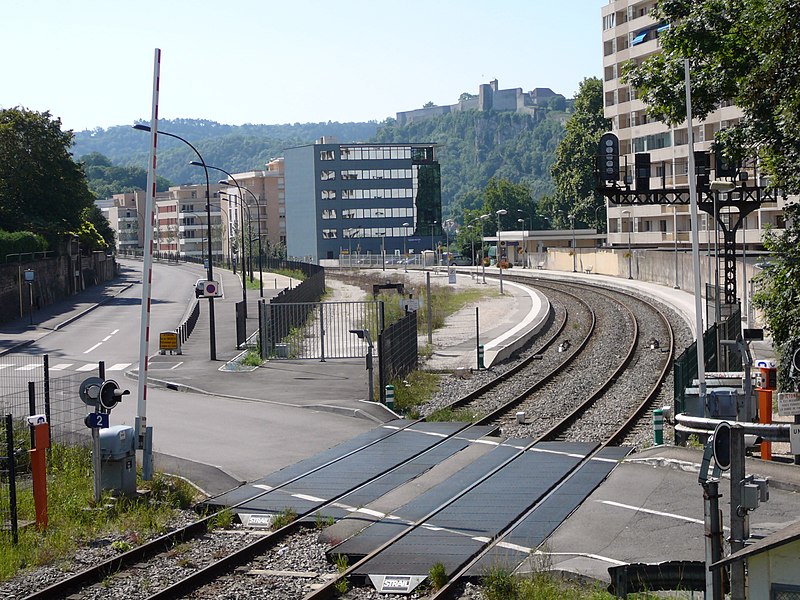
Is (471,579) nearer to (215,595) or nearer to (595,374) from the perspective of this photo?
(215,595)

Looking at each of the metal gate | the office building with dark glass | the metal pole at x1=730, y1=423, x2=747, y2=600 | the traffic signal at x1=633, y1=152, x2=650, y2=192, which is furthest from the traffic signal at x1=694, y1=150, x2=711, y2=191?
the office building with dark glass

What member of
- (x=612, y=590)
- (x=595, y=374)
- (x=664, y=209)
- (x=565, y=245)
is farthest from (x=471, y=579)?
(x=565, y=245)

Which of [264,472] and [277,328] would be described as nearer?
[264,472]

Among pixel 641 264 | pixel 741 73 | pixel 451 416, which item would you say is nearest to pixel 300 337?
pixel 451 416

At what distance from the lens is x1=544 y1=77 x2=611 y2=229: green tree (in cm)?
10519

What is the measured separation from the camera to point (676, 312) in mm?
49000

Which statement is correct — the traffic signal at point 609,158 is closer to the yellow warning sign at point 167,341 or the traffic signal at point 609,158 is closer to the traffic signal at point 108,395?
the yellow warning sign at point 167,341

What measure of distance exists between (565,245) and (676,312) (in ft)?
200

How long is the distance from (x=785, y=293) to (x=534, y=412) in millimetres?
6144

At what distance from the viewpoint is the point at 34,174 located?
→ 69.1 meters

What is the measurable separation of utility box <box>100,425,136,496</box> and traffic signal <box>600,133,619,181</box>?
860 inches

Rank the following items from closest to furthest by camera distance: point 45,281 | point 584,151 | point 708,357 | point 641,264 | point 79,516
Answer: point 79,516 → point 708,357 → point 45,281 → point 641,264 → point 584,151

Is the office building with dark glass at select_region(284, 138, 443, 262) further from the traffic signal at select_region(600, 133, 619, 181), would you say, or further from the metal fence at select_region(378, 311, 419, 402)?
the metal fence at select_region(378, 311, 419, 402)

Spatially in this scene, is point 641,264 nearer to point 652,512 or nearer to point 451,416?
point 451,416
